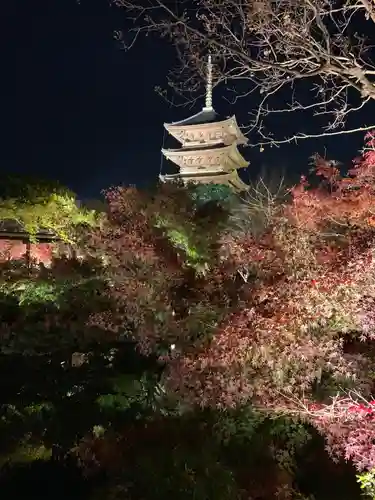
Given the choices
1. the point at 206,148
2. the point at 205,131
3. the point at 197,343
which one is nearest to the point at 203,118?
the point at 205,131

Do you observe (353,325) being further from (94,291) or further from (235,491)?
(94,291)

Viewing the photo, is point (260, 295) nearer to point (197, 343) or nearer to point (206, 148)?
point (197, 343)

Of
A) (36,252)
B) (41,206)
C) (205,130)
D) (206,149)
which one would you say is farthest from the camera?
(205,130)

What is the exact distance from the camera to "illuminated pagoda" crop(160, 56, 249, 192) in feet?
67.2

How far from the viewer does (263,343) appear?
17.8ft

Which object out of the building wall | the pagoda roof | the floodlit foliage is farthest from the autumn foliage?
the pagoda roof

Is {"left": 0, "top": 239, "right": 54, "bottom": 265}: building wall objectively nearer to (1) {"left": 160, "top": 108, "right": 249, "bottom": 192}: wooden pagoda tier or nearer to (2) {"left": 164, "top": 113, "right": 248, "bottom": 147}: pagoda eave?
(1) {"left": 160, "top": 108, "right": 249, "bottom": 192}: wooden pagoda tier

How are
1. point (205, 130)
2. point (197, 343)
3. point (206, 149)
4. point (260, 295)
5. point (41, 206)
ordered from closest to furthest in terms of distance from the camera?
point (260, 295) < point (197, 343) < point (41, 206) < point (206, 149) < point (205, 130)

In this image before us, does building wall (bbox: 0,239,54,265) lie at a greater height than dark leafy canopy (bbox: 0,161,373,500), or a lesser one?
lesser

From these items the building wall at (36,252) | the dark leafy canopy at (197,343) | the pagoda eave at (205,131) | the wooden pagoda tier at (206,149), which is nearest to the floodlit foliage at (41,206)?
the dark leafy canopy at (197,343)

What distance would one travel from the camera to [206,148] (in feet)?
67.5

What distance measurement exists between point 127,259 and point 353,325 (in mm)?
2973

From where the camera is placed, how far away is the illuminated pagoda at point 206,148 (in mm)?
20484

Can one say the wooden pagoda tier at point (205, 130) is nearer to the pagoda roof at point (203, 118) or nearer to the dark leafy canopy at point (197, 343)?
the pagoda roof at point (203, 118)
